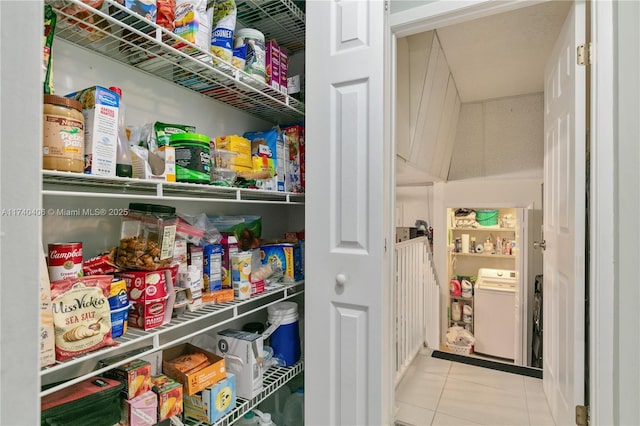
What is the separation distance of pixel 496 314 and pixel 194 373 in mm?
3580

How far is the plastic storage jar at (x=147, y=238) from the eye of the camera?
3.30 feet

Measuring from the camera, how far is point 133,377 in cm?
96

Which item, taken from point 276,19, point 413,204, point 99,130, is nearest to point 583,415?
point 99,130

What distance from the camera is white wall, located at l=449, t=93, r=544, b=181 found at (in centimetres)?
369

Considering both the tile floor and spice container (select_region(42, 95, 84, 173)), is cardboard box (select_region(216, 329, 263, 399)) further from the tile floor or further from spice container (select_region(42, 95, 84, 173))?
the tile floor

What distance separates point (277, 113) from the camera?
1.68 meters

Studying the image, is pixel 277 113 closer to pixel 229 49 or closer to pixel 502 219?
pixel 229 49

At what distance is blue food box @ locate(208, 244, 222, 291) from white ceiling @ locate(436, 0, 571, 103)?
202cm

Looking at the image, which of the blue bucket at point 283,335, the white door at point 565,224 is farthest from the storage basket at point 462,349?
the blue bucket at point 283,335

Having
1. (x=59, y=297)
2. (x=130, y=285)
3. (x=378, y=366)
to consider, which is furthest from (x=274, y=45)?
(x=378, y=366)

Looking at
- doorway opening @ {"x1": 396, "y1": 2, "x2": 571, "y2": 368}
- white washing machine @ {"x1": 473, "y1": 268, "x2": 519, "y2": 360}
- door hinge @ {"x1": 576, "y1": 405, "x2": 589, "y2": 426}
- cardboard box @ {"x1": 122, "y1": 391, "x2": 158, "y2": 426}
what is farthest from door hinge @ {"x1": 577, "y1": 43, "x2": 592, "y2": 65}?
white washing machine @ {"x1": 473, "y1": 268, "x2": 519, "y2": 360}

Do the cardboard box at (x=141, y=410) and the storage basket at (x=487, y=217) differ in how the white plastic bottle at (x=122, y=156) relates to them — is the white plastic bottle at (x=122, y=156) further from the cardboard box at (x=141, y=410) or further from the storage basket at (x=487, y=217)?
the storage basket at (x=487, y=217)

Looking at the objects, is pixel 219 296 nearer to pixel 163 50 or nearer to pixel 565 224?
pixel 163 50

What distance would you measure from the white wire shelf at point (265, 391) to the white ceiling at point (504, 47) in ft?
7.28
